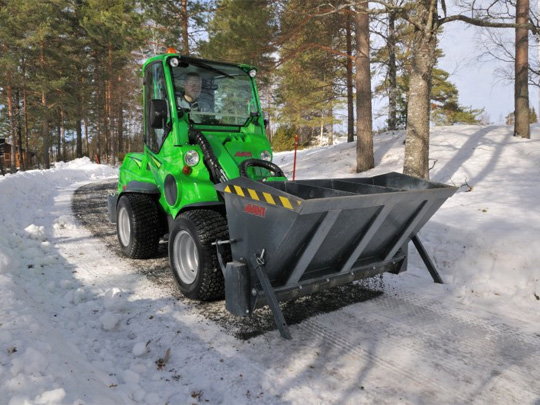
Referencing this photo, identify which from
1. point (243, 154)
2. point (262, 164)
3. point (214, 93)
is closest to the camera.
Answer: point (262, 164)

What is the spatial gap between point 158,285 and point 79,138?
3708cm

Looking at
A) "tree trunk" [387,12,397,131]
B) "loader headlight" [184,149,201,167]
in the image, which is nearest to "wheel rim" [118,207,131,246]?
"loader headlight" [184,149,201,167]

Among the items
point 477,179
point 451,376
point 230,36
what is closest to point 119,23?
point 230,36

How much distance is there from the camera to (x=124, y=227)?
5.39m

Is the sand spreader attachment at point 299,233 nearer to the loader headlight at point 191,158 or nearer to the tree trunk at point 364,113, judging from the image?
the loader headlight at point 191,158

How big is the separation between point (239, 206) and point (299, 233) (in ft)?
1.74

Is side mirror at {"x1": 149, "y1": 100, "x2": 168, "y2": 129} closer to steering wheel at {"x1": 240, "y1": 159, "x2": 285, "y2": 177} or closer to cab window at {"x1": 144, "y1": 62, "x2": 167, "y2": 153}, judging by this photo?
cab window at {"x1": 144, "y1": 62, "x2": 167, "y2": 153}

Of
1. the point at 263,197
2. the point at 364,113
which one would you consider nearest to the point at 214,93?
the point at 263,197

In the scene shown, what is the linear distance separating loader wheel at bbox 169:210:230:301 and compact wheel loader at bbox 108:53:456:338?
0.01 metres

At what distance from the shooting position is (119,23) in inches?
783

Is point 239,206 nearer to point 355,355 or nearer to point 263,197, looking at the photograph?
point 263,197

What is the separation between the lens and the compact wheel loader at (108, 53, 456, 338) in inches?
116

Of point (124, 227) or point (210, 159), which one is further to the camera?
point (124, 227)

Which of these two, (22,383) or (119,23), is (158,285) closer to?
(22,383)
